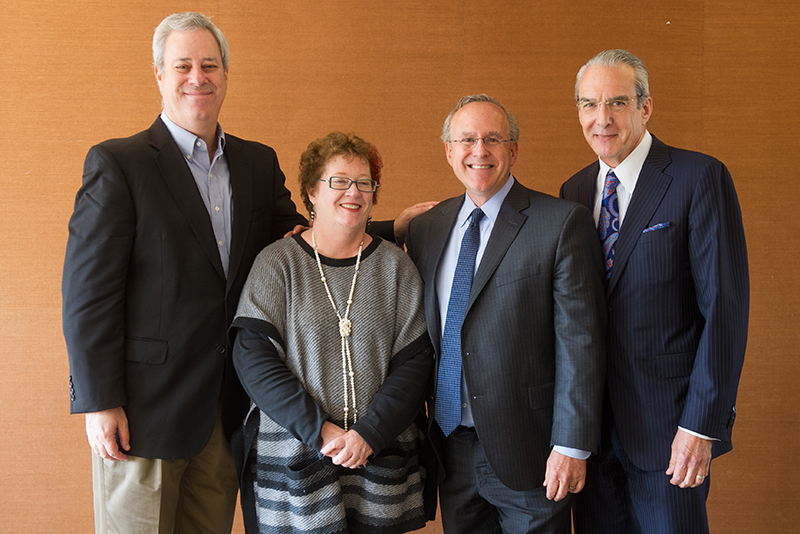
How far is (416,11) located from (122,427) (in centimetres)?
268

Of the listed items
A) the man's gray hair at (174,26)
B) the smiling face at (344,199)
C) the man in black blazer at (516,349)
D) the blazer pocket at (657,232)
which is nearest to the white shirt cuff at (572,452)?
the man in black blazer at (516,349)

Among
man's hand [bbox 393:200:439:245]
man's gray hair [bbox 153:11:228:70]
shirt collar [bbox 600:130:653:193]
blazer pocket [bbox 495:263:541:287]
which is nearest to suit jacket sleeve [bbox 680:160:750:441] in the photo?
shirt collar [bbox 600:130:653:193]

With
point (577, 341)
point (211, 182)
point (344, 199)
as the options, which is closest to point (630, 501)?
point (577, 341)

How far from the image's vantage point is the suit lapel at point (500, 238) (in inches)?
74.3

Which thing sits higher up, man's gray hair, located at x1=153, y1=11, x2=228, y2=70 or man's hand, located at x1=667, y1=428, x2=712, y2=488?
man's gray hair, located at x1=153, y1=11, x2=228, y2=70

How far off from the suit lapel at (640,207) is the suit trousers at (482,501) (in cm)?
73

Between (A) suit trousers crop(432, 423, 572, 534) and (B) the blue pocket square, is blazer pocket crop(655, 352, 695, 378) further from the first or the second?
(A) suit trousers crop(432, 423, 572, 534)

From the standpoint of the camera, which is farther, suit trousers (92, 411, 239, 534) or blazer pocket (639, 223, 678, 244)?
suit trousers (92, 411, 239, 534)

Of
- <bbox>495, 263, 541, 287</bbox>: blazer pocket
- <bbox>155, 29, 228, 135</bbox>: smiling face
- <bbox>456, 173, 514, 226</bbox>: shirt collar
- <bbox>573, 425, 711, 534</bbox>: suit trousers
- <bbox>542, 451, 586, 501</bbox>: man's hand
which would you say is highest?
<bbox>155, 29, 228, 135</bbox>: smiling face

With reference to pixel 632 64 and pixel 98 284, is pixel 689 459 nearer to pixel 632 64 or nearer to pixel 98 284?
pixel 632 64

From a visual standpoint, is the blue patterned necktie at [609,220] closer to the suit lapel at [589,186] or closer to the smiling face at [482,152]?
the suit lapel at [589,186]

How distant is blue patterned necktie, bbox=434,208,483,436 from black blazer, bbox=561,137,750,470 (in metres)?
0.50

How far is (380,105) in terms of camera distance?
10.8 ft

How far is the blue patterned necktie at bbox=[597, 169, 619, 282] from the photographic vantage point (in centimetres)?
196
